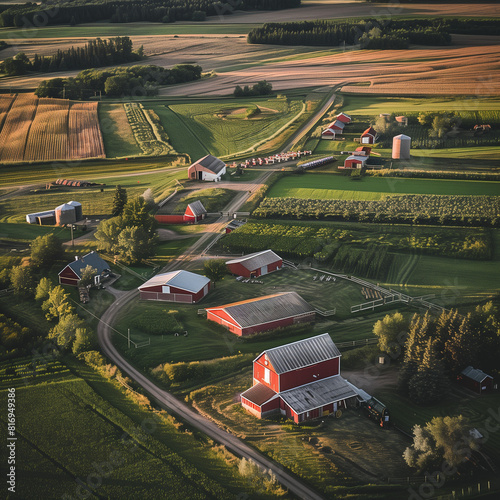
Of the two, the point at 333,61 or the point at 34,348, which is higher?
the point at 333,61

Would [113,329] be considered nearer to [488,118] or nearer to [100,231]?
[100,231]

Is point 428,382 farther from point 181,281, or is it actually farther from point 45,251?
point 45,251

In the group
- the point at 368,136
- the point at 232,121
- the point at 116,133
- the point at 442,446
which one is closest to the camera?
the point at 442,446

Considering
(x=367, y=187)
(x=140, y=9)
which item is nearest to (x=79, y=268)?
(x=367, y=187)

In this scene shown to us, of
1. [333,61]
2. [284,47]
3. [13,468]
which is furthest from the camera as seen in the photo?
[284,47]

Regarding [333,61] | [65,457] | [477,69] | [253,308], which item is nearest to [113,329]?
[253,308]

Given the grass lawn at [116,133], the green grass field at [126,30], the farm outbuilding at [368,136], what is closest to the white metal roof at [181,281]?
the grass lawn at [116,133]
